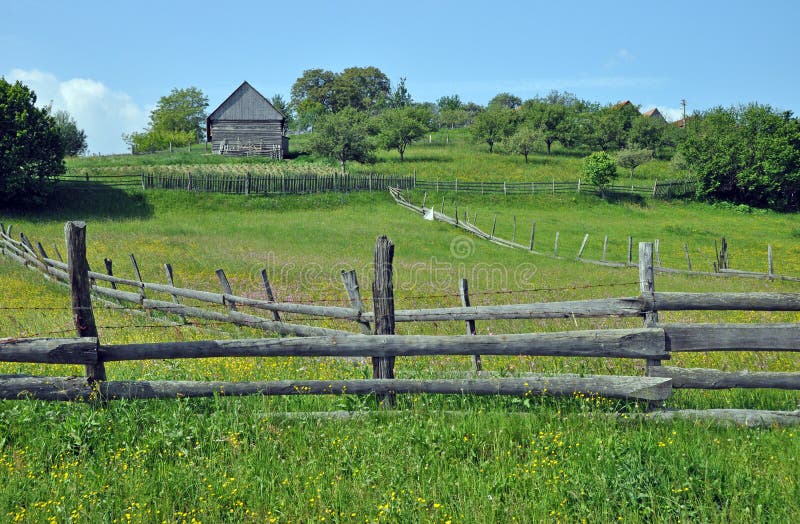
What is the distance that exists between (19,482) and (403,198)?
1728 inches

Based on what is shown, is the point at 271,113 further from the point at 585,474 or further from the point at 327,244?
the point at 585,474

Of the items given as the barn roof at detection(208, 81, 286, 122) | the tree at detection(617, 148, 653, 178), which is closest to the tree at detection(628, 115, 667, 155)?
the tree at detection(617, 148, 653, 178)

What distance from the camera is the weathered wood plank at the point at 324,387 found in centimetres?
595

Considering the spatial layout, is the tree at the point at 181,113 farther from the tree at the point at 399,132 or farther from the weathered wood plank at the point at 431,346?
the weathered wood plank at the point at 431,346

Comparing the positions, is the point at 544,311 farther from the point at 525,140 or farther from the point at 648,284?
the point at 525,140

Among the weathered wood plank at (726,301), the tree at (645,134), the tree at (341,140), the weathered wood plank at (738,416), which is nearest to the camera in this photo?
the weathered wood plank at (738,416)

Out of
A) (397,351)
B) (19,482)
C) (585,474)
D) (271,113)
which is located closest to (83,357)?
(19,482)

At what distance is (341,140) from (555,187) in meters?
20.9

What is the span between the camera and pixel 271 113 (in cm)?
6419

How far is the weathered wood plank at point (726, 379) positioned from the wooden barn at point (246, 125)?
201 feet

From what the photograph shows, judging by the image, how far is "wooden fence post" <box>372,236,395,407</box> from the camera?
6285 mm

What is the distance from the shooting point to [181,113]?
117 meters

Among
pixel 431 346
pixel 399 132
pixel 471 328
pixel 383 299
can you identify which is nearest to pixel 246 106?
pixel 399 132

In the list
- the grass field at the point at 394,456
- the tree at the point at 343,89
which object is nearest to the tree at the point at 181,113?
the tree at the point at 343,89
